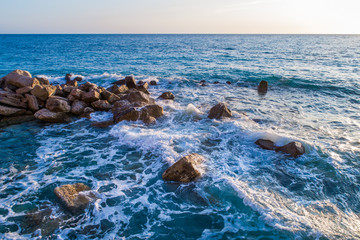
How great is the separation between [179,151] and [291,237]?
4.21 metres

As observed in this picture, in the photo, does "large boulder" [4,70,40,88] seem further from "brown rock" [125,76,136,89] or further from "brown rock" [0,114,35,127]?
"brown rock" [125,76,136,89]

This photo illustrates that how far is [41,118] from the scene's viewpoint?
33.2 ft

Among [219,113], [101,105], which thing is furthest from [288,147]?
[101,105]

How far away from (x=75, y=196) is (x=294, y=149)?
6639 mm

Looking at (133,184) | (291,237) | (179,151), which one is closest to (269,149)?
(179,151)

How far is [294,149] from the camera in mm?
7234

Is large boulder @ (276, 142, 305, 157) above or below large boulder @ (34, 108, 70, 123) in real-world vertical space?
below

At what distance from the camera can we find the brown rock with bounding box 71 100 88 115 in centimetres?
1110

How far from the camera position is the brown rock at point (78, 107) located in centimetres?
1110

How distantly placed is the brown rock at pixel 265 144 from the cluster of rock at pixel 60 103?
469 cm

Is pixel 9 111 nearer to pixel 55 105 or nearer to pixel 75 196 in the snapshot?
pixel 55 105

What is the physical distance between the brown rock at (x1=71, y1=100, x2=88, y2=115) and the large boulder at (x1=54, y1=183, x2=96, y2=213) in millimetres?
6480

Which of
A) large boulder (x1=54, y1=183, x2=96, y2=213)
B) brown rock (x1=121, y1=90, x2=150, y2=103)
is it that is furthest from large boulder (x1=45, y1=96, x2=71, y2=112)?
large boulder (x1=54, y1=183, x2=96, y2=213)

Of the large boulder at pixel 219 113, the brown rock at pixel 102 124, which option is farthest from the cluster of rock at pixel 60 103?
the large boulder at pixel 219 113
